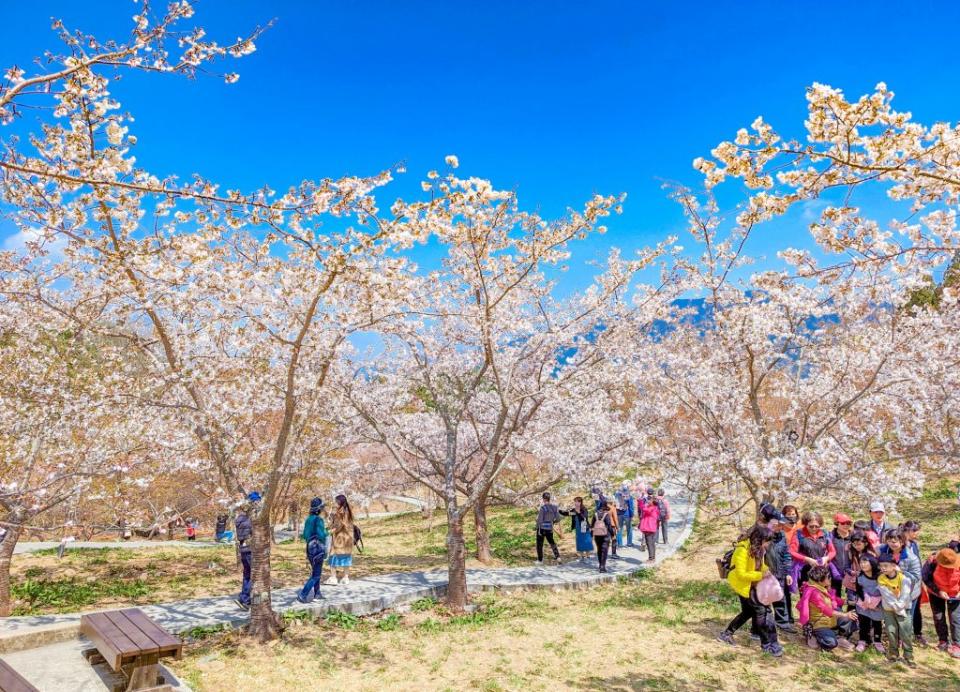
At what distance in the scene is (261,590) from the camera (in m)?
8.04

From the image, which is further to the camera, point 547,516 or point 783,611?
point 547,516

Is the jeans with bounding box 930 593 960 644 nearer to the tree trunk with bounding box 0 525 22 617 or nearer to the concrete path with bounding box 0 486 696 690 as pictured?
the concrete path with bounding box 0 486 696 690

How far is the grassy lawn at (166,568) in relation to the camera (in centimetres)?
1028

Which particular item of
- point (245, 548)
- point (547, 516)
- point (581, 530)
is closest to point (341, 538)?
point (245, 548)

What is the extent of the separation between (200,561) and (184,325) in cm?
809

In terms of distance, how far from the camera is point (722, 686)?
22.2 ft

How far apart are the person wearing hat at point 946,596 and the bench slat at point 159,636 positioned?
9.62 metres

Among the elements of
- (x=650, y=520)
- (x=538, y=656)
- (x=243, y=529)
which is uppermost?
(x=243, y=529)

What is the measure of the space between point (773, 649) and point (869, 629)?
1477 mm

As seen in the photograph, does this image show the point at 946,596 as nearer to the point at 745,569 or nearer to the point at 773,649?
the point at 773,649

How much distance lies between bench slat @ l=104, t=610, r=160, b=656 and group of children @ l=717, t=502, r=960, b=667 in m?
6.89

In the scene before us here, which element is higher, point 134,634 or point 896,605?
point 134,634

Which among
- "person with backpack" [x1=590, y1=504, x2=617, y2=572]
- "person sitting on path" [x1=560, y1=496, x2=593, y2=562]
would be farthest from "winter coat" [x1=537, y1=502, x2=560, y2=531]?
"person with backpack" [x1=590, y1=504, x2=617, y2=572]

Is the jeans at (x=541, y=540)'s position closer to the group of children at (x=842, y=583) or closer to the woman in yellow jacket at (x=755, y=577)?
the group of children at (x=842, y=583)
